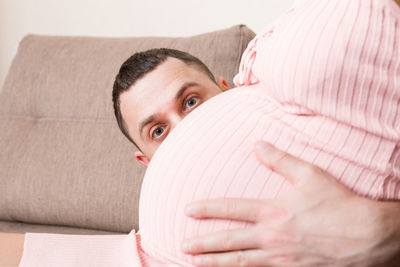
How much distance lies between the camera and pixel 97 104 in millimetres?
1771

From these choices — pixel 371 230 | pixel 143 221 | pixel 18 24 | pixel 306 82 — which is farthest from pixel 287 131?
pixel 18 24

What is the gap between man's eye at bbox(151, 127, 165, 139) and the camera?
4.02ft

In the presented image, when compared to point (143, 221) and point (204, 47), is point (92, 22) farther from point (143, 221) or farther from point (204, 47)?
point (143, 221)

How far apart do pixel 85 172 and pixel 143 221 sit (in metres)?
0.83

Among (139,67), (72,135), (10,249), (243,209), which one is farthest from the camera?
(72,135)

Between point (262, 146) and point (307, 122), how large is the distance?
0.25ft

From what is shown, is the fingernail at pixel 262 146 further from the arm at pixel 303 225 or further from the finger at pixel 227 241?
the finger at pixel 227 241

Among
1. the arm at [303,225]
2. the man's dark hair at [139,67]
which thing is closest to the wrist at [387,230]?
the arm at [303,225]

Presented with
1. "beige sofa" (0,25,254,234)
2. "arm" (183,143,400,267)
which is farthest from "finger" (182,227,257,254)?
"beige sofa" (0,25,254,234)

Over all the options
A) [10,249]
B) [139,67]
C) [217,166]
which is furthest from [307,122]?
[10,249]

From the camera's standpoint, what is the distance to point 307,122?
0.79 m

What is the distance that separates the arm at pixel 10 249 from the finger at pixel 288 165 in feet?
1.94

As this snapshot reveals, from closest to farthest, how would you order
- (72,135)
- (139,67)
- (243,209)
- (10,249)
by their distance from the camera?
(243,209) → (10,249) → (139,67) → (72,135)

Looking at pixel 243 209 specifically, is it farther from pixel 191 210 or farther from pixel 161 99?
pixel 161 99
